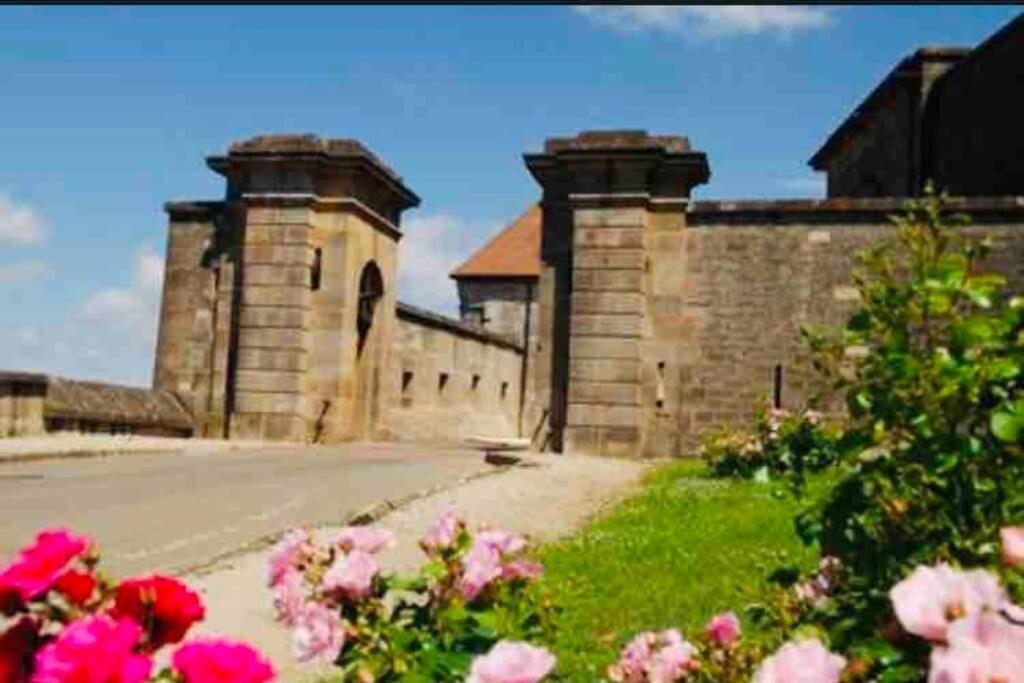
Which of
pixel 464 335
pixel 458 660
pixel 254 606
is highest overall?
pixel 464 335

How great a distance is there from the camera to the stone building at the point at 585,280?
55.7 ft

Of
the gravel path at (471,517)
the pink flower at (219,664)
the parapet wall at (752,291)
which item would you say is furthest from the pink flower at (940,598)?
the parapet wall at (752,291)

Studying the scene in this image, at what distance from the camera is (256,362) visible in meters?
18.2

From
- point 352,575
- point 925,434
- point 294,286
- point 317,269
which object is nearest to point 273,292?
point 294,286

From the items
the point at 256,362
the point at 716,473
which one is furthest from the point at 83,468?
the point at 716,473

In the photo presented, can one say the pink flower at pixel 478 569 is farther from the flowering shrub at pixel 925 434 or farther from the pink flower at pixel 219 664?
the pink flower at pixel 219 664

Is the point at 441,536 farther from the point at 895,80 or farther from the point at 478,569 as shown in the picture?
the point at 895,80

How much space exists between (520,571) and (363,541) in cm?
37

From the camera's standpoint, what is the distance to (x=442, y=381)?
25.2m

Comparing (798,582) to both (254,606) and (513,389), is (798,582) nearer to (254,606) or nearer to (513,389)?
(254,606)

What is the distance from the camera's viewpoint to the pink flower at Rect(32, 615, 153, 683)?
173 centimetres

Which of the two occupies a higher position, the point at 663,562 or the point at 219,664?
the point at 219,664

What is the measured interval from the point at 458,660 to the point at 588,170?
49.7 ft

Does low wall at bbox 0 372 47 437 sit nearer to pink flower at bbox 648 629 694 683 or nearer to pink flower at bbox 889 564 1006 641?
pink flower at bbox 648 629 694 683
